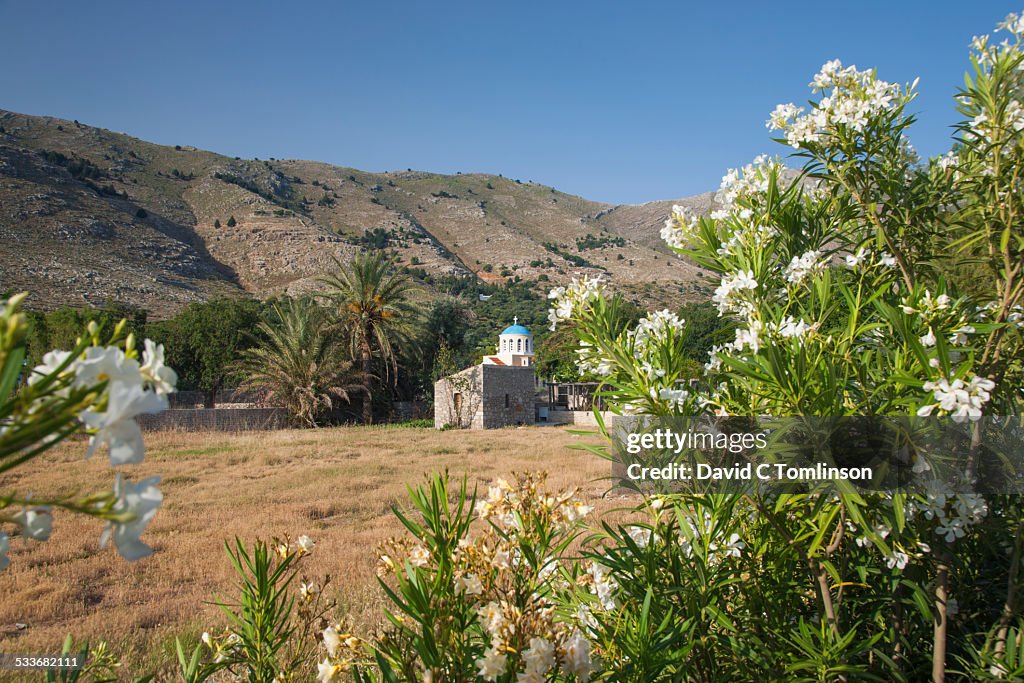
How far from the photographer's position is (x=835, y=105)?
6.33 feet

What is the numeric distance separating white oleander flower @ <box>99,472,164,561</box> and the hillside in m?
31.2

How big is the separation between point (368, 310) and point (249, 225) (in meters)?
39.2

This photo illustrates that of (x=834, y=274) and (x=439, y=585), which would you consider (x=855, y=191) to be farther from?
(x=439, y=585)

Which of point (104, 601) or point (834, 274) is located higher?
point (834, 274)

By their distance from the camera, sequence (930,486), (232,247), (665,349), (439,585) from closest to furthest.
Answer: (439,585)
(930,486)
(665,349)
(232,247)

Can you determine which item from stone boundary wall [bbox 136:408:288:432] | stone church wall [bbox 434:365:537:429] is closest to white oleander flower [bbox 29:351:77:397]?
stone boundary wall [bbox 136:408:288:432]

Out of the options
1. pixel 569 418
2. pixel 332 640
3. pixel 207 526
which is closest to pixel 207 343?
pixel 569 418

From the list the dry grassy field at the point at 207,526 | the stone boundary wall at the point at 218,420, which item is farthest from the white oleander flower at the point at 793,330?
the stone boundary wall at the point at 218,420

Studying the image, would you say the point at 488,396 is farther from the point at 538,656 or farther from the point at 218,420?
the point at 538,656

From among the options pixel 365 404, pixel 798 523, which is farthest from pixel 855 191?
pixel 365 404

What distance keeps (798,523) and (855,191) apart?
1.15m

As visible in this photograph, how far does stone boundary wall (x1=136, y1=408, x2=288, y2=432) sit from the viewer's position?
19312 millimetres

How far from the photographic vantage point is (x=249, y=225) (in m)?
55.6

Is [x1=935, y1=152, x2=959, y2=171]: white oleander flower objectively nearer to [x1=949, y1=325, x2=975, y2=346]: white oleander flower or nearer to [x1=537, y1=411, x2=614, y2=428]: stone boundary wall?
[x1=949, y1=325, x2=975, y2=346]: white oleander flower
